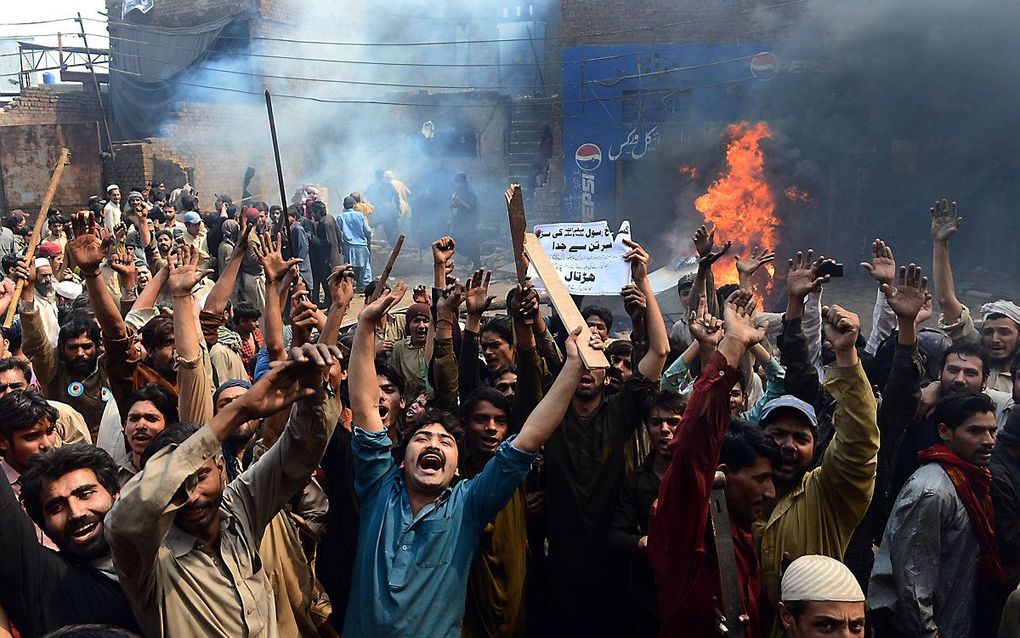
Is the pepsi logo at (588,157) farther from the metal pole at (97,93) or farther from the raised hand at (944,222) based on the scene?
the raised hand at (944,222)

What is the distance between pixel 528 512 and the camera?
4.20m

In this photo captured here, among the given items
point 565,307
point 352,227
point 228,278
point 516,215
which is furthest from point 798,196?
point 565,307

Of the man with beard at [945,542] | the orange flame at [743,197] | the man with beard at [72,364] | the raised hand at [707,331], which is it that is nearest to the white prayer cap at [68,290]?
the man with beard at [72,364]

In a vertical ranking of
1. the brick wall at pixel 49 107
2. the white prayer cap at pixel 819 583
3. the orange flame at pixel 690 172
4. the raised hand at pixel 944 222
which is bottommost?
the white prayer cap at pixel 819 583

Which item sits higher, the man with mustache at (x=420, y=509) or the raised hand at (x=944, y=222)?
the raised hand at (x=944, y=222)

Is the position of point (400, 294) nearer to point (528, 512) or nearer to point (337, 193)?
point (528, 512)

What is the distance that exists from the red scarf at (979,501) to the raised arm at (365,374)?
92.0 inches

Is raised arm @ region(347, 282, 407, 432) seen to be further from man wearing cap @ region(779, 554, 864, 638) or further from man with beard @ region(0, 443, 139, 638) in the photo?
man wearing cap @ region(779, 554, 864, 638)

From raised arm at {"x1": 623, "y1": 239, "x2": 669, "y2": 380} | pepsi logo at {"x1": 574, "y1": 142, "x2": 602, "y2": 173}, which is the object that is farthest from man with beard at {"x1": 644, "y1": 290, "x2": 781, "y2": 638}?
pepsi logo at {"x1": 574, "y1": 142, "x2": 602, "y2": 173}

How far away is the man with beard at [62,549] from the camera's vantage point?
8.68ft

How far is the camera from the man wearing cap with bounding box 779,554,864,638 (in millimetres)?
2756

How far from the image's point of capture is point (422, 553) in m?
3.26

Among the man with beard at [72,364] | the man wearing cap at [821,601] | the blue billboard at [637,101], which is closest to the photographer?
the man wearing cap at [821,601]

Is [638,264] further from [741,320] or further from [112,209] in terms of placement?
[112,209]
